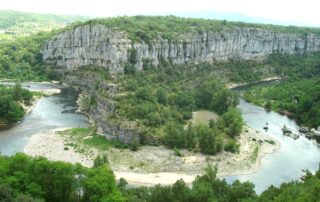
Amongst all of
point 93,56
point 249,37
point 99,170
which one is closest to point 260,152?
point 99,170

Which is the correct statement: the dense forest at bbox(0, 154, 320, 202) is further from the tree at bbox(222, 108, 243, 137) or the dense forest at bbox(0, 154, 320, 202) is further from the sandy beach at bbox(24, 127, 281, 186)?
the tree at bbox(222, 108, 243, 137)

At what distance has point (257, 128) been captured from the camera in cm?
8556

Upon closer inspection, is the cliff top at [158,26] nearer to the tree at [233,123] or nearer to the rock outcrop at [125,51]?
the rock outcrop at [125,51]

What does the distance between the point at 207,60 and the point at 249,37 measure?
25634mm

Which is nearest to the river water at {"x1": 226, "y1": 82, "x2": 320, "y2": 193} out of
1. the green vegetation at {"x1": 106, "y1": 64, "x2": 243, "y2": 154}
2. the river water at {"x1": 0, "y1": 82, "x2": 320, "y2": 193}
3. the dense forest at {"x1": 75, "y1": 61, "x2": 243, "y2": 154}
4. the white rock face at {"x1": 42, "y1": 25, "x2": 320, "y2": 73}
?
the river water at {"x1": 0, "y1": 82, "x2": 320, "y2": 193}

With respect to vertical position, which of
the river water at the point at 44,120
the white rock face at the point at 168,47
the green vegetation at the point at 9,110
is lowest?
the river water at the point at 44,120

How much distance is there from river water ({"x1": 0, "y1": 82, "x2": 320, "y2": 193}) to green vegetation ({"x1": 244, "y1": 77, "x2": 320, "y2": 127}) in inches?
97.7

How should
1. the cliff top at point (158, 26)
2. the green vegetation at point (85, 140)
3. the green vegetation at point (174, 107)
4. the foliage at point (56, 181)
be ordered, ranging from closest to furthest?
the foliage at point (56, 181) → the green vegetation at point (174, 107) → the green vegetation at point (85, 140) → the cliff top at point (158, 26)

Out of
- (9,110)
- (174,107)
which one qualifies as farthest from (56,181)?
A: (9,110)

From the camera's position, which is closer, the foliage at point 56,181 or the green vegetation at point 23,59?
the foliage at point 56,181

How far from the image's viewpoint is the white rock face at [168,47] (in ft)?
334

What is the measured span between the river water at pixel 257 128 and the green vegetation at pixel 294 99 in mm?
2481

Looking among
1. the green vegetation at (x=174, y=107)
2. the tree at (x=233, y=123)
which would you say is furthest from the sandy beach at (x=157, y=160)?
the tree at (x=233, y=123)

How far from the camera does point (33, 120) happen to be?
282ft
